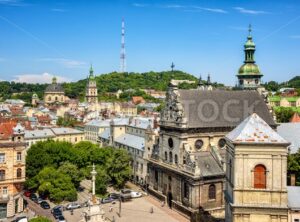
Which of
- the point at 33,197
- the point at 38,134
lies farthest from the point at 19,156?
the point at 38,134

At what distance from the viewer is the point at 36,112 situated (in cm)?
17662

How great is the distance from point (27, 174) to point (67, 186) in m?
9.77

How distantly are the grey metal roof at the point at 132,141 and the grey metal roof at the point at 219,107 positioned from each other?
21330mm

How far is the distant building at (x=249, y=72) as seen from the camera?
85.2 metres

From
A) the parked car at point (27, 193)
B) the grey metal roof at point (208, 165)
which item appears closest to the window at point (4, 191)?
the parked car at point (27, 193)

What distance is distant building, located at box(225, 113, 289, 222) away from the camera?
32.5m

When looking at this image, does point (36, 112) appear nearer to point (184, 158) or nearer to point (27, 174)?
point (27, 174)

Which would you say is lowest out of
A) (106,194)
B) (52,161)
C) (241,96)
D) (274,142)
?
(106,194)

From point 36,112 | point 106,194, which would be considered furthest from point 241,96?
point 36,112

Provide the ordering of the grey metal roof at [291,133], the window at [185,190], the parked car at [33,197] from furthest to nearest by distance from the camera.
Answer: the grey metal roof at [291,133] < the parked car at [33,197] < the window at [185,190]

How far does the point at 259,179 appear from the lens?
32.8 m

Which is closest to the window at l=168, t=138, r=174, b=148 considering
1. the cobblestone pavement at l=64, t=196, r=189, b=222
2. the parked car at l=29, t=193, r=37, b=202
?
the cobblestone pavement at l=64, t=196, r=189, b=222

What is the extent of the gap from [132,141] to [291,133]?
33848 millimetres

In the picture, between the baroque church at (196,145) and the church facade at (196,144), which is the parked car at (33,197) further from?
the church facade at (196,144)
